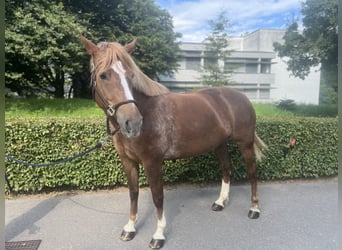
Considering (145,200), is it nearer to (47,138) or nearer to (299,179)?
(47,138)

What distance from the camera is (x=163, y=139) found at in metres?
2.63

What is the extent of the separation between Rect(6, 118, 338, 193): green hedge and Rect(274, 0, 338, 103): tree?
22.7 feet

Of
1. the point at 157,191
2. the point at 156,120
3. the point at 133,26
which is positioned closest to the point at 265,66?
the point at 133,26

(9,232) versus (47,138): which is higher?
(47,138)

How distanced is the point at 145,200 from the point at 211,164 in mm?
1248

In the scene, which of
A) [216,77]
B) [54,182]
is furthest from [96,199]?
[216,77]

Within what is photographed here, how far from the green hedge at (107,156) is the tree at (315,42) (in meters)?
6.92

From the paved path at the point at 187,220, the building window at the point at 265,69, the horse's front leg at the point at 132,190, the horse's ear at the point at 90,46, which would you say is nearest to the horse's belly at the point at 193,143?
the horse's front leg at the point at 132,190

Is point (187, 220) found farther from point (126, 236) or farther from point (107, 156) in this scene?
point (107, 156)

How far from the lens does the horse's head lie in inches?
83.4

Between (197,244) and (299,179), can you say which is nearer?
(197,244)

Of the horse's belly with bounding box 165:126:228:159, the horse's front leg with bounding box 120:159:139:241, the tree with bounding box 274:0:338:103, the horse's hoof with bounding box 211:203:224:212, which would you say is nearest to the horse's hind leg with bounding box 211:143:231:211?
the horse's hoof with bounding box 211:203:224:212

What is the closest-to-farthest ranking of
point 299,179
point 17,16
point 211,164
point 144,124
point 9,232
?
point 144,124 < point 9,232 < point 211,164 < point 299,179 < point 17,16

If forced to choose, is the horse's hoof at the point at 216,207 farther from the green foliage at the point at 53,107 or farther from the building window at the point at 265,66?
the building window at the point at 265,66
